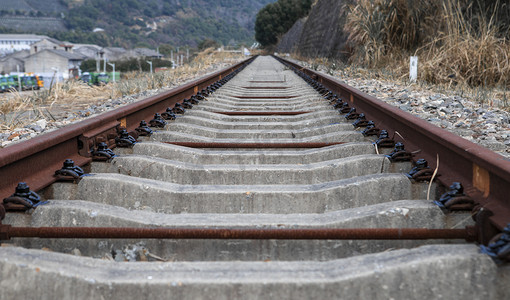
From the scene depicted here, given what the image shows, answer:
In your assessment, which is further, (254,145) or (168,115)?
(168,115)

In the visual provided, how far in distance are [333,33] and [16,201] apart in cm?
1523

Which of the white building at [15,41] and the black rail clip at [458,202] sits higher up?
the white building at [15,41]

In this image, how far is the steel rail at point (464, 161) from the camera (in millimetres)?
1723

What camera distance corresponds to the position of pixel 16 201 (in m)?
1.94

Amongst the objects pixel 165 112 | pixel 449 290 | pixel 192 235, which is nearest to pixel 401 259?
pixel 449 290

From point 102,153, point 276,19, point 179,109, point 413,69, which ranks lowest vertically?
point 102,153

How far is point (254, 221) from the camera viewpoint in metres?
1.90

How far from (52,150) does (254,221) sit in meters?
1.28

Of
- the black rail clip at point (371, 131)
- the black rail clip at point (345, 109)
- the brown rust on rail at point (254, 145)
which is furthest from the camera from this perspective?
the black rail clip at point (345, 109)

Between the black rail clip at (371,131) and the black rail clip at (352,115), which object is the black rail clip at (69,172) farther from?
the black rail clip at (352,115)

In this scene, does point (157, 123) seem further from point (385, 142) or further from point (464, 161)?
point (464, 161)

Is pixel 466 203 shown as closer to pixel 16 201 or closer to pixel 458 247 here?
pixel 458 247

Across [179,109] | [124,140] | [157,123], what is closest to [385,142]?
[124,140]

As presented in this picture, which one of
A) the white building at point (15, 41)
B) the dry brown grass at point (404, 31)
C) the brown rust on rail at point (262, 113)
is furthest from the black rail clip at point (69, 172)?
the white building at point (15, 41)
